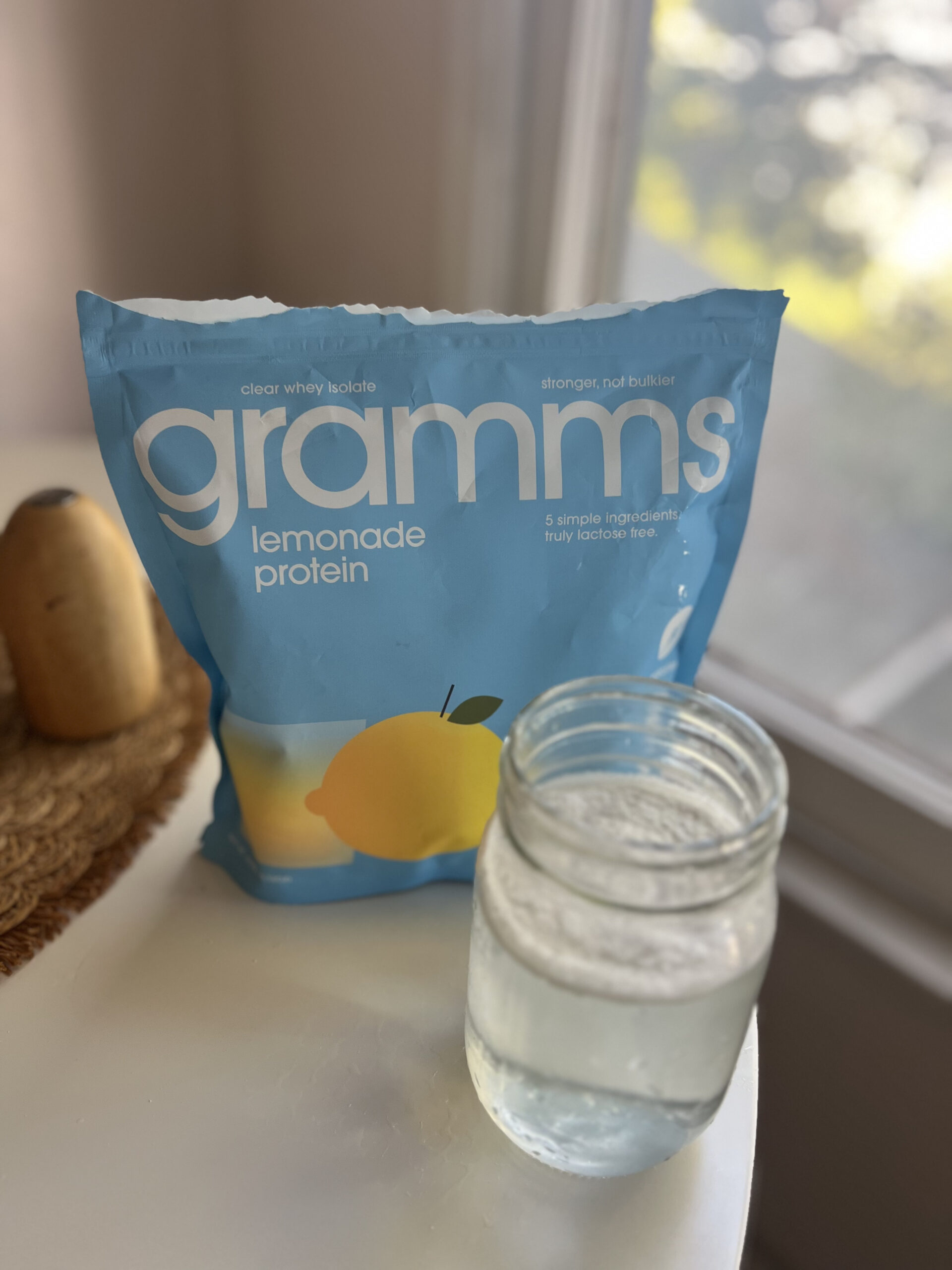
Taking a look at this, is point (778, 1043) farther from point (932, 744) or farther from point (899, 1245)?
point (932, 744)

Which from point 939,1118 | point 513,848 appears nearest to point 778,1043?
point 939,1118

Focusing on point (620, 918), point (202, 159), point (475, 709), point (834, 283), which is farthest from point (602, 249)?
point (620, 918)

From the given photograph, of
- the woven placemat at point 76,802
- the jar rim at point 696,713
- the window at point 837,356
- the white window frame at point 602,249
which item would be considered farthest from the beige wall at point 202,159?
the jar rim at point 696,713

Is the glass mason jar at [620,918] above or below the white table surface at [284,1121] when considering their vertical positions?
above

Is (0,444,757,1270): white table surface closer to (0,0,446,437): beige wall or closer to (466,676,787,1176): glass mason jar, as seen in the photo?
(466,676,787,1176): glass mason jar

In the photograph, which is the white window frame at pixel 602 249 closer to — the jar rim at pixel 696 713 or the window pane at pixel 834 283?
the window pane at pixel 834 283

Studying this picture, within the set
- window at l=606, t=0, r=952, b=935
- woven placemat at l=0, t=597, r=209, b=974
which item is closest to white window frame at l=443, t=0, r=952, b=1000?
window at l=606, t=0, r=952, b=935
